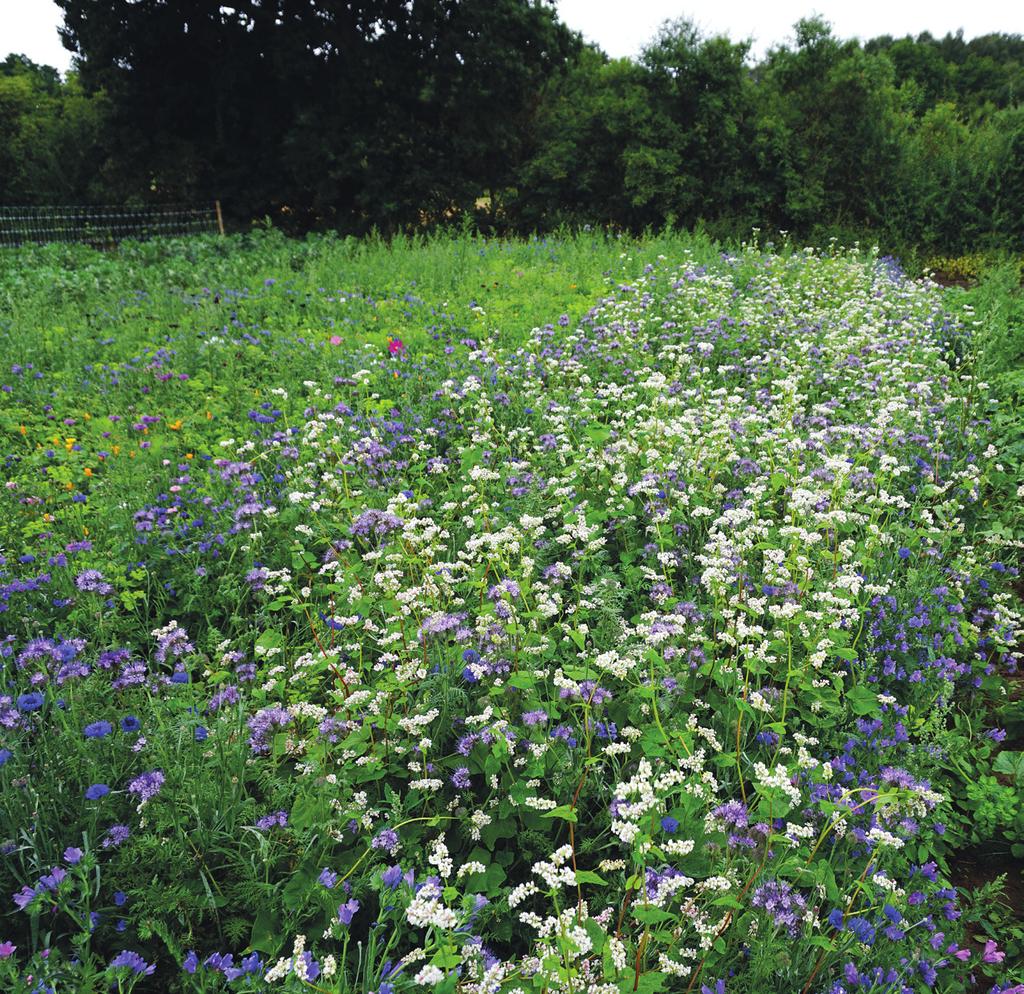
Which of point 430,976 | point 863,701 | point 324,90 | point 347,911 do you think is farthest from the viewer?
point 324,90

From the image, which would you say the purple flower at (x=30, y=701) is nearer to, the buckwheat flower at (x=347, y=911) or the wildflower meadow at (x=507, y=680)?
the wildflower meadow at (x=507, y=680)

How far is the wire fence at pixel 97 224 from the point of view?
1191cm

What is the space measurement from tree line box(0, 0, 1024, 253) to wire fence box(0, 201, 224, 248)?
4.06 metres

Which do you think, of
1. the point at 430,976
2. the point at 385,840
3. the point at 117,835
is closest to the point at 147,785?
the point at 117,835

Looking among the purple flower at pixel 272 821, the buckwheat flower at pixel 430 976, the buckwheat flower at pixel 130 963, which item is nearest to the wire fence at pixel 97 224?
the purple flower at pixel 272 821

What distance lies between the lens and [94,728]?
196cm

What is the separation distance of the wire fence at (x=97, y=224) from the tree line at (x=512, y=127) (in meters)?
4.06

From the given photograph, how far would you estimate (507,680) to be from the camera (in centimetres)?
247

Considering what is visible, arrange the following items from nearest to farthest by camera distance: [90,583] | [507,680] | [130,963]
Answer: [130,963] → [507,680] → [90,583]

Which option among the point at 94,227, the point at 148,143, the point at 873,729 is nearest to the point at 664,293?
the point at 873,729

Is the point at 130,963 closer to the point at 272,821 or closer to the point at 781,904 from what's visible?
the point at 272,821

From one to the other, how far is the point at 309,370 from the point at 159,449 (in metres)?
1.60

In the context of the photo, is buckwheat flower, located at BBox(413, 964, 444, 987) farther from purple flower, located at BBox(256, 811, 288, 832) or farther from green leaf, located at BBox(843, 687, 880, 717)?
green leaf, located at BBox(843, 687, 880, 717)

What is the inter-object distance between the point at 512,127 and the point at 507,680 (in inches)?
783
